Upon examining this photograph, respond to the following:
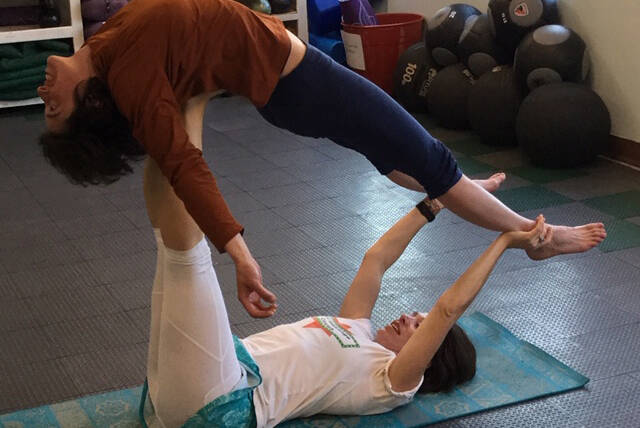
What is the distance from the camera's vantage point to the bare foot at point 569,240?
257 cm

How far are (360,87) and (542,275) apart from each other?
1.53 meters

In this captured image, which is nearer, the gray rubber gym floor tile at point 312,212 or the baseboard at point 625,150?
the gray rubber gym floor tile at point 312,212

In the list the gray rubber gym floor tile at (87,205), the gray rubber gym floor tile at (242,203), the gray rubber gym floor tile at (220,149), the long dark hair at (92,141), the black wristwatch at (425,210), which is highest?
the long dark hair at (92,141)

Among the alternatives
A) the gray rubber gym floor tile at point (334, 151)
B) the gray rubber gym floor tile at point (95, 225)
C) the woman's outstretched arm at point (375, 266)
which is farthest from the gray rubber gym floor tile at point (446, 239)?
the gray rubber gym floor tile at point (95, 225)

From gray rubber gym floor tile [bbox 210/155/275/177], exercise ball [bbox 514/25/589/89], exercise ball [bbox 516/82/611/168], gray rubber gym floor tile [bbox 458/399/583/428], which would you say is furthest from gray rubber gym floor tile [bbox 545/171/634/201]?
gray rubber gym floor tile [bbox 458/399/583/428]

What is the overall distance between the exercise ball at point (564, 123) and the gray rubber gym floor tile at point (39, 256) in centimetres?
237

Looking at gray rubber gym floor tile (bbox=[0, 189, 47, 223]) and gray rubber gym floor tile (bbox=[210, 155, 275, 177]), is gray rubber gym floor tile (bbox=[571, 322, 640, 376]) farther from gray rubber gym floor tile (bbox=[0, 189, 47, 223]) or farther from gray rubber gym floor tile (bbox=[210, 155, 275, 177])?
gray rubber gym floor tile (bbox=[0, 189, 47, 223])

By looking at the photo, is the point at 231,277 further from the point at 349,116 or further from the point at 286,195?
the point at 349,116

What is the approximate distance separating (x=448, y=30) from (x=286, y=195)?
5.32 ft

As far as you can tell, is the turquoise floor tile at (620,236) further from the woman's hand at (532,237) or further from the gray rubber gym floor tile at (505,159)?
the woman's hand at (532,237)

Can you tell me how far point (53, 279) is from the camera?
347cm

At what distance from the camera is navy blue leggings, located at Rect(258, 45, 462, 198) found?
2.13 metres

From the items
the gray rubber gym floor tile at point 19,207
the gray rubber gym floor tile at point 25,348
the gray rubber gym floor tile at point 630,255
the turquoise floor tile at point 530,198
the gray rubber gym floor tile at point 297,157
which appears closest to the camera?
the gray rubber gym floor tile at point 25,348

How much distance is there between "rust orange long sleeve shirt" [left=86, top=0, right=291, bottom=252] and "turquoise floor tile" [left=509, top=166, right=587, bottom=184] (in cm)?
269
